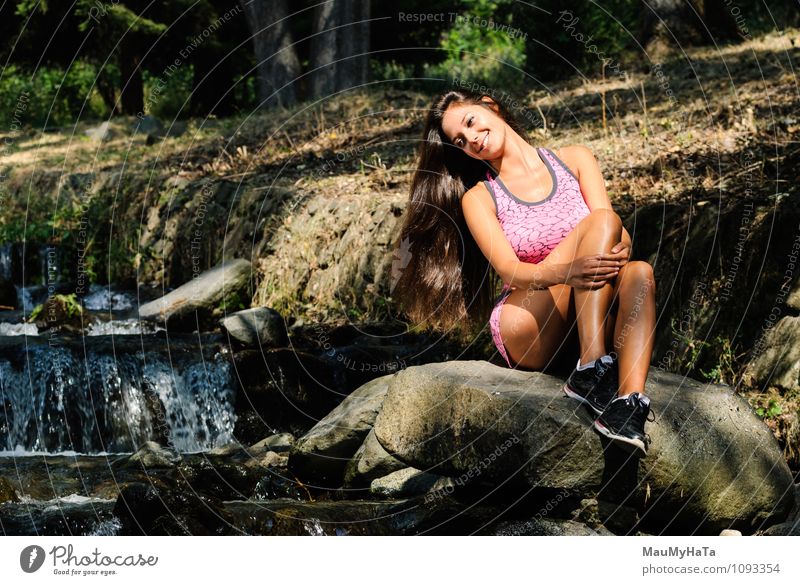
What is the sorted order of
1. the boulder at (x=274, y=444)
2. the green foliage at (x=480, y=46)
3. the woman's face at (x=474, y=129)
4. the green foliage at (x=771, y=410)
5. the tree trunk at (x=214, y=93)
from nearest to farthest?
the woman's face at (x=474, y=129)
the green foliage at (x=771, y=410)
the boulder at (x=274, y=444)
the green foliage at (x=480, y=46)
the tree trunk at (x=214, y=93)

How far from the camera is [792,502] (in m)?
4.31

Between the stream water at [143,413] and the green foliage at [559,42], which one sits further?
the green foliage at [559,42]

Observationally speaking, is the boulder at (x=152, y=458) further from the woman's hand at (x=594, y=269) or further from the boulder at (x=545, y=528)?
the woman's hand at (x=594, y=269)

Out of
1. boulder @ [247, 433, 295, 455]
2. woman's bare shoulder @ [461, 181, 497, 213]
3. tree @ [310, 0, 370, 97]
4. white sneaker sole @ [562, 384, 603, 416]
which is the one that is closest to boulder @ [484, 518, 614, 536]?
white sneaker sole @ [562, 384, 603, 416]

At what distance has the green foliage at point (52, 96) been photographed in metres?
25.3

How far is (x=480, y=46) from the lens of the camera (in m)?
29.0

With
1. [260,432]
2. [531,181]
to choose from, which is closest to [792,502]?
[531,181]

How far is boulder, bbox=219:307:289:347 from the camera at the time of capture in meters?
7.87

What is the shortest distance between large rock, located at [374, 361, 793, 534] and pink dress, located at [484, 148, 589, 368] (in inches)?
17.8

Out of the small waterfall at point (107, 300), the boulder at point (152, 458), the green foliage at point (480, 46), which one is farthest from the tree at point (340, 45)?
the boulder at point (152, 458)

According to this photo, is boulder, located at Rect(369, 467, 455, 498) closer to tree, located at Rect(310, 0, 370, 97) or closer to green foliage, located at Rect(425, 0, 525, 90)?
tree, located at Rect(310, 0, 370, 97)

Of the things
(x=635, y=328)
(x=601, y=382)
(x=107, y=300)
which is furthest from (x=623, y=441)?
(x=107, y=300)

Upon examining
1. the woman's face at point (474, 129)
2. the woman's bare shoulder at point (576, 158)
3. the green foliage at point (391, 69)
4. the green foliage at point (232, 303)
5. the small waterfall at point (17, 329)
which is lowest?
the small waterfall at point (17, 329)

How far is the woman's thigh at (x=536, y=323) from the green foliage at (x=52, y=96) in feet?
70.4
